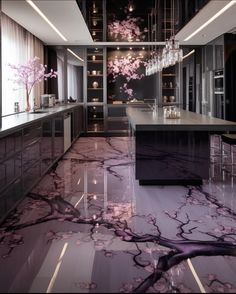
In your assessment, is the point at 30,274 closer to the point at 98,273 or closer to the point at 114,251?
the point at 98,273

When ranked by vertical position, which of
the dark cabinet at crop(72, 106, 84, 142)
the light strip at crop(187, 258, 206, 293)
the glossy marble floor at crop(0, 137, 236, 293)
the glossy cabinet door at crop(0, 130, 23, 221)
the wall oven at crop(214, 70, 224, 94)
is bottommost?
the light strip at crop(187, 258, 206, 293)

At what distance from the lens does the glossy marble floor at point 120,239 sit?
8.46ft

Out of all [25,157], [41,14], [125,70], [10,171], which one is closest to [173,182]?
[25,157]

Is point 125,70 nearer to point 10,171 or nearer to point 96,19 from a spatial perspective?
point 96,19

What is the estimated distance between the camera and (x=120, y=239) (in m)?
3.31

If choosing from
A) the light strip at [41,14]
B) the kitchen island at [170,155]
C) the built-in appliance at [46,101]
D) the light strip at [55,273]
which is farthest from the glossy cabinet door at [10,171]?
the built-in appliance at [46,101]

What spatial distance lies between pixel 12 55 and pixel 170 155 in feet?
11.1

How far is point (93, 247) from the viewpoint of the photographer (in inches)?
123

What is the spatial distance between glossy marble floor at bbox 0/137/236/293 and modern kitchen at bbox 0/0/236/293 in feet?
0.04

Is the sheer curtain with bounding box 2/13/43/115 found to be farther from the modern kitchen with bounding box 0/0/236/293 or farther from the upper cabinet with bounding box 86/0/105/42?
the upper cabinet with bounding box 86/0/105/42

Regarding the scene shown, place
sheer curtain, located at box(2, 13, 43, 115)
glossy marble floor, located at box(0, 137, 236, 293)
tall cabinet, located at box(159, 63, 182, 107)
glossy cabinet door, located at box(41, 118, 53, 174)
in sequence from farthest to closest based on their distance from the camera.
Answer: tall cabinet, located at box(159, 63, 182, 107)
sheer curtain, located at box(2, 13, 43, 115)
glossy cabinet door, located at box(41, 118, 53, 174)
glossy marble floor, located at box(0, 137, 236, 293)

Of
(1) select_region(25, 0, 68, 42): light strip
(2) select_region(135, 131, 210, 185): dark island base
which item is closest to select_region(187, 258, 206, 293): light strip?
(2) select_region(135, 131, 210, 185): dark island base

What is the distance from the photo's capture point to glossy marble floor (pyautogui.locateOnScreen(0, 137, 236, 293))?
8.46ft

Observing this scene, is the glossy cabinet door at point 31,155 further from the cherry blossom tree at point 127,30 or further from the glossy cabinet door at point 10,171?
the cherry blossom tree at point 127,30
